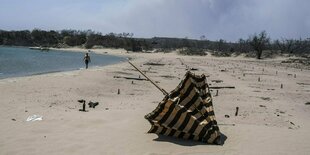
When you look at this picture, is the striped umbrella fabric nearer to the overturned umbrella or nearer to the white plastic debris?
the overturned umbrella

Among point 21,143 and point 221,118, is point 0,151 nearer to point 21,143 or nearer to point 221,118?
point 21,143

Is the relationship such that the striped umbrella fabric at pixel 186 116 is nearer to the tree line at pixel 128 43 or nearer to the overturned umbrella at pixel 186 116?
the overturned umbrella at pixel 186 116

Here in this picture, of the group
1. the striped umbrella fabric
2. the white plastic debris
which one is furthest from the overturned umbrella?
the white plastic debris

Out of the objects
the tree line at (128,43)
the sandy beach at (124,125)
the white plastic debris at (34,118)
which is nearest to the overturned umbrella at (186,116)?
the sandy beach at (124,125)

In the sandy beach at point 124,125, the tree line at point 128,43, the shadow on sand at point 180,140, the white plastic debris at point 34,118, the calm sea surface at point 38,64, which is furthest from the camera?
the tree line at point 128,43

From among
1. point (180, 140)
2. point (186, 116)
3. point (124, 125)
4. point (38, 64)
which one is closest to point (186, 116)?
point (186, 116)

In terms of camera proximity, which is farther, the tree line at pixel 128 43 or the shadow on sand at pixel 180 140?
the tree line at pixel 128 43

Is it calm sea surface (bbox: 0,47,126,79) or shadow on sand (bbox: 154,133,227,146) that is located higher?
shadow on sand (bbox: 154,133,227,146)

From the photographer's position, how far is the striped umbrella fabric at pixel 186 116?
907 centimetres

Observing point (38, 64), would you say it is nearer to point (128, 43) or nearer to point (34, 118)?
point (34, 118)

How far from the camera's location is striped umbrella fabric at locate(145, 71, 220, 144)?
357 inches

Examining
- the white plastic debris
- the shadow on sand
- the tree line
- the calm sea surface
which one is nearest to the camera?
the shadow on sand

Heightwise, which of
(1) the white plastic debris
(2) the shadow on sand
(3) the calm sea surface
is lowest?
(3) the calm sea surface

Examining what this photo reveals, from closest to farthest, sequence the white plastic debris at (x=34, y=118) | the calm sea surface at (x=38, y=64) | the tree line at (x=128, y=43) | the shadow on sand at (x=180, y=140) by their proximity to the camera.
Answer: the shadow on sand at (x=180, y=140)
the white plastic debris at (x=34, y=118)
the calm sea surface at (x=38, y=64)
the tree line at (x=128, y=43)
